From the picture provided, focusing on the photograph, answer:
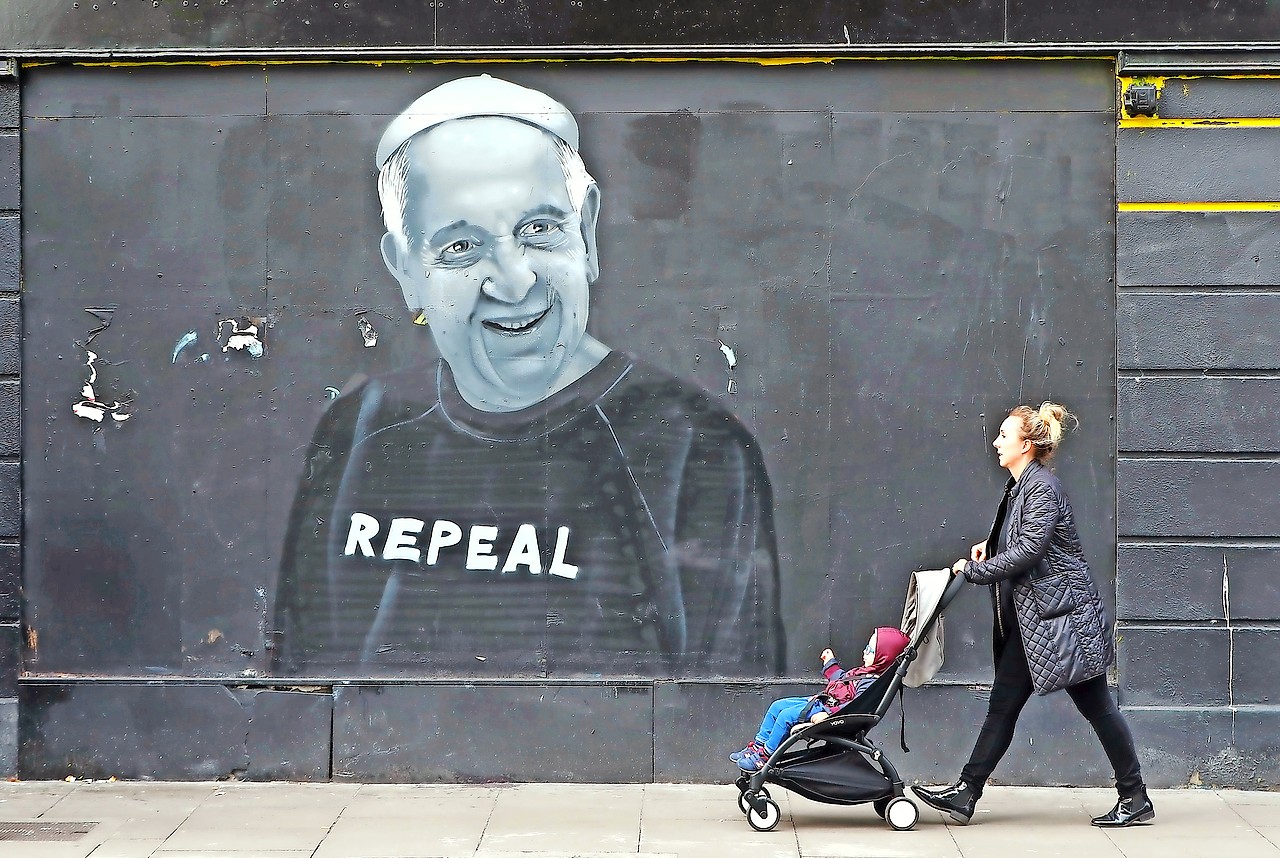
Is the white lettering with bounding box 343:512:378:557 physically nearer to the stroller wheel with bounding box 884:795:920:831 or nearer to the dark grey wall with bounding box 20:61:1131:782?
the dark grey wall with bounding box 20:61:1131:782

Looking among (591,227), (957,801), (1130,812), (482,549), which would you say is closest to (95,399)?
(482,549)

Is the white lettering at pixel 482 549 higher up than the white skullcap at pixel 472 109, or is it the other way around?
the white skullcap at pixel 472 109

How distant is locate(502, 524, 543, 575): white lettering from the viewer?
683 cm

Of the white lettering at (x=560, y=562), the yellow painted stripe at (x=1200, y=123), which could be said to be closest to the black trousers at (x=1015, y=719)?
the white lettering at (x=560, y=562)

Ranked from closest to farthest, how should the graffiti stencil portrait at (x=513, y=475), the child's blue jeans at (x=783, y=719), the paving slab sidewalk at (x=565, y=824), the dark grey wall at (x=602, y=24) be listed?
1. the paving slab sidewalk at (x=565, y=824)
2. the child's blue jeans at (x=783, y=719)
3. the dark grey wall at (x=602, y=24)
4. the graffiti stencil portrait at (x=513, y=475)

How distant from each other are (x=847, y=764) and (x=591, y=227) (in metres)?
3.03

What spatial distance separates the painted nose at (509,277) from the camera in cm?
687

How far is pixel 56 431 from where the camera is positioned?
6910 mm

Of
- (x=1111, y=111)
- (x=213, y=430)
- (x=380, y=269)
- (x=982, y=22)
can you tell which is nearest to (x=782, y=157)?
(x=982, y=22)

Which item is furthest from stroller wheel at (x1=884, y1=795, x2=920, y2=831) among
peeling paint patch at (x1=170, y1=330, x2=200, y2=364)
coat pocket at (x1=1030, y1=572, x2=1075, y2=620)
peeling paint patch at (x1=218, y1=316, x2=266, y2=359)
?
peeling paint patch at (x1=170, y1=330, x2=200, y2=364)

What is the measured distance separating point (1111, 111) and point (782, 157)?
173cm

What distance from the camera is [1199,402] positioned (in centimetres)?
671

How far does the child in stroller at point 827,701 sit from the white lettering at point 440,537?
194 centimetres

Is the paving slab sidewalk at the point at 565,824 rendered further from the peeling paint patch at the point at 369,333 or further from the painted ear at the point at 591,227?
the painted ear at the point at 591,227
